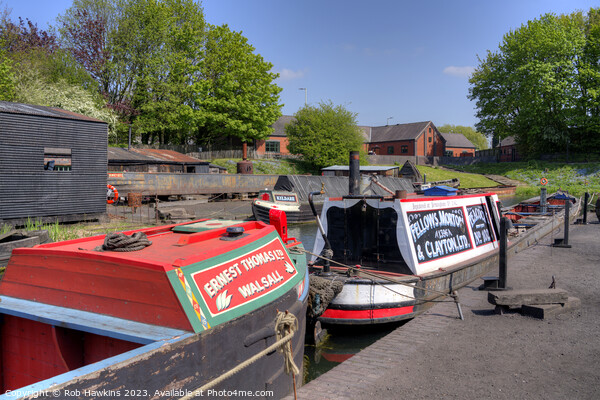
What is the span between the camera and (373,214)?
376 inches

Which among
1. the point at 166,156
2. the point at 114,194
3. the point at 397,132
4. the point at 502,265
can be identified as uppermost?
the point at 397,132

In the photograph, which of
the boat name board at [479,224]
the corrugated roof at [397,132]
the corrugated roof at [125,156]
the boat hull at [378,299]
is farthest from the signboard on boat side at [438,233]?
the corrugated roof at [397,132]

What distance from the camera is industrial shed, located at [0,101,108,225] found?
17.8 metres

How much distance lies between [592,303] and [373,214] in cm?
471

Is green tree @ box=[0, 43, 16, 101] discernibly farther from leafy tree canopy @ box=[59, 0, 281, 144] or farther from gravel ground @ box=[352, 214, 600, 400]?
gravel ground @ box=[352, 214, 600, 400]

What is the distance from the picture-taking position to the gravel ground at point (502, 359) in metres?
5.27

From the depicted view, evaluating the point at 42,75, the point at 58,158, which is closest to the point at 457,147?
the point at 42,75

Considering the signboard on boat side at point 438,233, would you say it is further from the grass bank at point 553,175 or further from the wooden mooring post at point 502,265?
the grass bank at point 553,175

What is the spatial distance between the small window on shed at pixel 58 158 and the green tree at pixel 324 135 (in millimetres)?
33658

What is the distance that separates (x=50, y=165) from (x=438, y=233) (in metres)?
17.8

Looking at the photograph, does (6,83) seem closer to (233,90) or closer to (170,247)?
(233,90)

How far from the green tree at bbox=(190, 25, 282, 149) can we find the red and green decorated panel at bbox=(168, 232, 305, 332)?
44662mm

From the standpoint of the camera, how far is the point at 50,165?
20.0 meters

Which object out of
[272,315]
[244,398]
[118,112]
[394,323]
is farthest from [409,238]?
[118,112]
